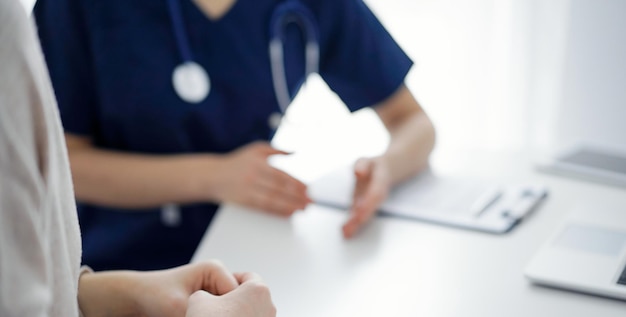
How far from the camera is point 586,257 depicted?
0.83 metres

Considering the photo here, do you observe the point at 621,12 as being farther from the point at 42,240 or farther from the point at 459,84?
the point at 42,240

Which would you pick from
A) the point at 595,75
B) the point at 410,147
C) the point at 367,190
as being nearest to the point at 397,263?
the point at 367,190

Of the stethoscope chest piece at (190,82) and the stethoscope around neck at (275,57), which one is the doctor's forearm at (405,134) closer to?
the stethoscope around neck at (275,57)

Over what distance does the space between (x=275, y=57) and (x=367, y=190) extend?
32 centimetres

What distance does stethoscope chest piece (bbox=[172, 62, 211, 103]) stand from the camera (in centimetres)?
114

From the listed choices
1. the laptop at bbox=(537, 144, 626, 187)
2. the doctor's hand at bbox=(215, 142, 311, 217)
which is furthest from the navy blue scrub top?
the laptop at bbox=(537, 144, 626, 187)

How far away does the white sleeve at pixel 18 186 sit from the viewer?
44 centimetres

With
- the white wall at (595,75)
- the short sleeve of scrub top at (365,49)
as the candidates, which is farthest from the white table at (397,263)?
the white wall at (595,75)

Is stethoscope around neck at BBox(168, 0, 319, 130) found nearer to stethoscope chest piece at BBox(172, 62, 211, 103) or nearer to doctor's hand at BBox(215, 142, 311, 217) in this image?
stethoscope chest piece at BBox(172, 62, 211, 103)

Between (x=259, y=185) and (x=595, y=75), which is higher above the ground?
(x=259, y=185)

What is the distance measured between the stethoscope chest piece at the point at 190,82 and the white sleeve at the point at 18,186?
68 centimetres

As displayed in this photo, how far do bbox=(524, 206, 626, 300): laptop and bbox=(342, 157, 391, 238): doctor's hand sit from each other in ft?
0.72

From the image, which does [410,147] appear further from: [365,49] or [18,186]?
[18,186]

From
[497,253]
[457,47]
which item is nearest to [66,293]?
→ [497,253]
